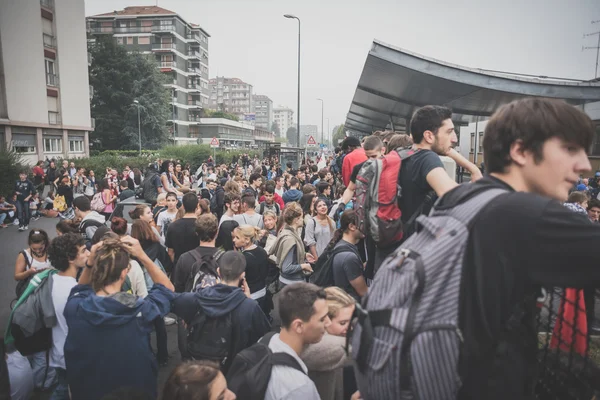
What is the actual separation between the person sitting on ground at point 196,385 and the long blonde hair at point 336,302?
98cm

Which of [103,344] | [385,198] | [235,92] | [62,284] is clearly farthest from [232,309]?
[235,92]

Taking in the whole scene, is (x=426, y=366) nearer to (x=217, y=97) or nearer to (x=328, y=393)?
(x=328, y=393)

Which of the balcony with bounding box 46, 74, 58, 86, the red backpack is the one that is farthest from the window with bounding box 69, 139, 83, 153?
the red backpack

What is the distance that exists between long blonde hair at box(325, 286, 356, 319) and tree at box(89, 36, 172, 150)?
5272 cm

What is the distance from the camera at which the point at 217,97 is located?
162 metres

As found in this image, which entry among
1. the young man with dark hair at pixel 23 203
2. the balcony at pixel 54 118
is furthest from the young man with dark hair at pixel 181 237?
the balcony at pixel 54 118

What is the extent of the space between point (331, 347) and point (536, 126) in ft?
7.74

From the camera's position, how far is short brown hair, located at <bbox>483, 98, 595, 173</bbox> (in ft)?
3.87

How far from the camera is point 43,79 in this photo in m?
34.2

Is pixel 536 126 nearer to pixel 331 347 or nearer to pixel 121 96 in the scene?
pixel 331 347

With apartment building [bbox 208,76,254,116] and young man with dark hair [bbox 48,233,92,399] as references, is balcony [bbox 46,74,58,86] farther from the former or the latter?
apartment building [bbox 208,76,254,116]

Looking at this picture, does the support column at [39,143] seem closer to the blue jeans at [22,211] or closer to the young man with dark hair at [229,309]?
the blue jeans at [22,211]

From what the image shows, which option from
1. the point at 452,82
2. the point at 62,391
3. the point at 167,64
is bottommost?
the point at 62,391

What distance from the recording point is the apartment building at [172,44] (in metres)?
71.6
